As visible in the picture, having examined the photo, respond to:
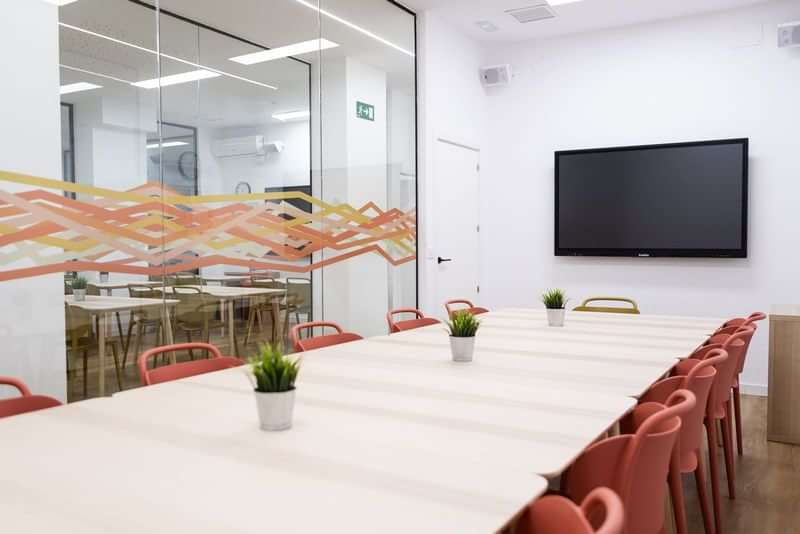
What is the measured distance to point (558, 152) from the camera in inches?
278

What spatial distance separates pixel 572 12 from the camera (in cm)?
638

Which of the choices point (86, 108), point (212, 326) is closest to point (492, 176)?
point (212, 326)

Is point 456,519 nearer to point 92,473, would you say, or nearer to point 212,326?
point 92,473

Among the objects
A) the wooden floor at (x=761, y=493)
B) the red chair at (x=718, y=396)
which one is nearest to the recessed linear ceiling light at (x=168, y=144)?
the red chair at (x=718, y=396)

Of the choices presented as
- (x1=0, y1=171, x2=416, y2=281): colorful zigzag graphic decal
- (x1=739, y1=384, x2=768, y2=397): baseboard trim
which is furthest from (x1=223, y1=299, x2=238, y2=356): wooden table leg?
(x1=739, y1=384, x2=768, y2=397): baseboard trim

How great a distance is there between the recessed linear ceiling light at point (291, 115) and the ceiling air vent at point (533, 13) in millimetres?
2532

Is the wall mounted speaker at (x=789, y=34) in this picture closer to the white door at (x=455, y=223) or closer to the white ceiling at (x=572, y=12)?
the white ceiling at (x=572, y=12)

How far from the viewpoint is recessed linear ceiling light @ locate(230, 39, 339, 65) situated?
4.65 meters

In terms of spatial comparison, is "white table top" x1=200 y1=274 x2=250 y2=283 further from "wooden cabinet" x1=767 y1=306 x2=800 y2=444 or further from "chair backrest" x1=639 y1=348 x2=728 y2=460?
"wooden cabinet" x1=767 y1=306 x2=800 y2=444

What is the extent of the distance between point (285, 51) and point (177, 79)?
1.08 m

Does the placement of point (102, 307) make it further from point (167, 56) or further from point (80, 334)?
point (167, 56)

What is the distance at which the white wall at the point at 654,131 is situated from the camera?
607cm

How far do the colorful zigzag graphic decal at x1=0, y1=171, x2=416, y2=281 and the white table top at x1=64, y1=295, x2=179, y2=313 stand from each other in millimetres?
A: 163

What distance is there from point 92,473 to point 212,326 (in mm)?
3023
